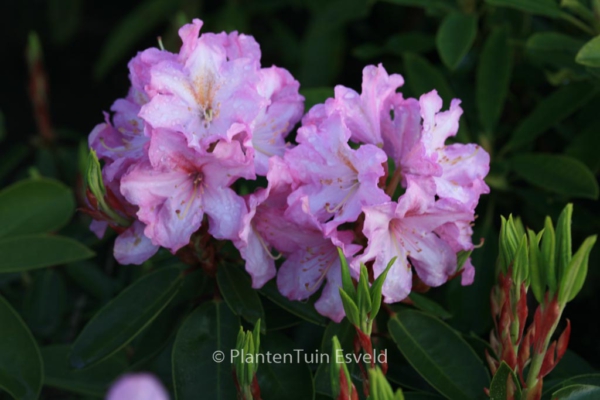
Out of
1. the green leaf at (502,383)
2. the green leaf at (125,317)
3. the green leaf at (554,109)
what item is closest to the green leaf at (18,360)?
the green leaf at (125,317)

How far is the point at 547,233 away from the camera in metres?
0.81

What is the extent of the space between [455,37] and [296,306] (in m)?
0.67

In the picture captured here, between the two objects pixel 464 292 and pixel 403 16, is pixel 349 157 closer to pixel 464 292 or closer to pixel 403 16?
pixel 464 292

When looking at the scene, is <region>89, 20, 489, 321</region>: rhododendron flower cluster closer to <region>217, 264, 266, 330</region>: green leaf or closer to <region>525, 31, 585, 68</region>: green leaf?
<region>217, 264, 266, 330</region>: green leaf

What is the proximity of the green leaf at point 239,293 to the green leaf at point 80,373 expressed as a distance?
338mm

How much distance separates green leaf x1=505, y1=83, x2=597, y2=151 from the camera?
4.86ft

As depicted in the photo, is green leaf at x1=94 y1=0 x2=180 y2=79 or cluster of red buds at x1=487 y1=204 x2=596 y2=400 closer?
cluster of red buds at x1=487 y1=204 x2=596 y2=400

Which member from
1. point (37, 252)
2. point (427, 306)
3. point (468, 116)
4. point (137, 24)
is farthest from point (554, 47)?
point (137, 24)

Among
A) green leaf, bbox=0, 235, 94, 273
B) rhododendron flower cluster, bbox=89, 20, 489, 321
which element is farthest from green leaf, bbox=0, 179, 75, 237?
rhododendron flower cluster, bbox=89, 20, 489, 321

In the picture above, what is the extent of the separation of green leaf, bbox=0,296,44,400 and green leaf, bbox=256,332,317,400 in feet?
1.05

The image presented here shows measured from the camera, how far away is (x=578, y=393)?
0.93m

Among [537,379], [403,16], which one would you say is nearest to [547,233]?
[537,379]

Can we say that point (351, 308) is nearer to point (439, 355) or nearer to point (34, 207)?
point (439, 355)

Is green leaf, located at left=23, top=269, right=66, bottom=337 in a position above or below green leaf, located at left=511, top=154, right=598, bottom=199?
below
